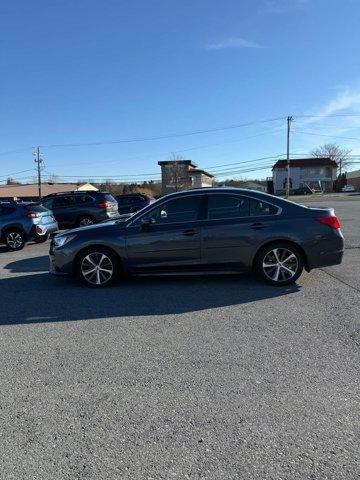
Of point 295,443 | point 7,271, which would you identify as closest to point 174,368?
point 295,443

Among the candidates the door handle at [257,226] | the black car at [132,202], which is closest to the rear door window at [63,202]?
the black car at [132,202]

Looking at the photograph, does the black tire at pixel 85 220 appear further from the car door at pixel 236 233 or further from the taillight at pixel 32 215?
the car door at pixel 236 233

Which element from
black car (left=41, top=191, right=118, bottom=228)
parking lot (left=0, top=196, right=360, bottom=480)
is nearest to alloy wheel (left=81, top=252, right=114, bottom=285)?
parking lot (left=0, top=196, right=360, bottom=480)

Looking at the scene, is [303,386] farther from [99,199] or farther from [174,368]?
[99,199]

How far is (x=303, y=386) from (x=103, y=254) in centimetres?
463

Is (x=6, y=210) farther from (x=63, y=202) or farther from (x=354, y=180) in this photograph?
(x=354, y=180)

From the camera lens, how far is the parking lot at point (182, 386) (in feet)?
9.32

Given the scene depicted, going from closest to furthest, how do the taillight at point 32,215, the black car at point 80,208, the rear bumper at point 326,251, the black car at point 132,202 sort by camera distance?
→ the rear bumper at point 326,251
the taillight at point 32,215
the black car at point 80,208
the black car at point 132,202

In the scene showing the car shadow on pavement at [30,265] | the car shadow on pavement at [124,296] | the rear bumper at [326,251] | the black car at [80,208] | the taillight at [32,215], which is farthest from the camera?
the black car at [80,208]

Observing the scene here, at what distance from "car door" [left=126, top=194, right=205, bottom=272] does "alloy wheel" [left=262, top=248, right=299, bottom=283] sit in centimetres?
114

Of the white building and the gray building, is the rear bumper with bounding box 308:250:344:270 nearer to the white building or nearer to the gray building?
the gray building

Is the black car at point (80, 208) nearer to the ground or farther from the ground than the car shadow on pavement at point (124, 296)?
farther from the ground

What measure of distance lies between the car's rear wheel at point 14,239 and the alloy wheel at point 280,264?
30.7ft

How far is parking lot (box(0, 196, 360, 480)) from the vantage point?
2.84 metres
